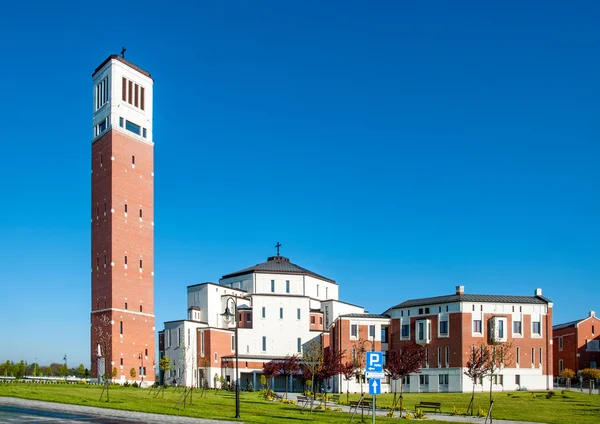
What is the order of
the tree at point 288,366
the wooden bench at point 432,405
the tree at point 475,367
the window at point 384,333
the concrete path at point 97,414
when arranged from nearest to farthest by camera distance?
the concrete path at point 97,414, the wooden bench at point 432,405, the tree at point 475,367, the tree at point 288,366, the window at point 384,333

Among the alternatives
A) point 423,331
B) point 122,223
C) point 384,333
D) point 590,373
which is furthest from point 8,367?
point 590,373

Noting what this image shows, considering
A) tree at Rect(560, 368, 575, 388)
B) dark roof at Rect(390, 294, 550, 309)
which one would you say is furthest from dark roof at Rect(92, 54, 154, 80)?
tree at Rect(560, 368, 575, 388)

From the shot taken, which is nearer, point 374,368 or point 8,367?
point 374,368

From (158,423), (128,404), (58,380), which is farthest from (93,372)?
(158,423)

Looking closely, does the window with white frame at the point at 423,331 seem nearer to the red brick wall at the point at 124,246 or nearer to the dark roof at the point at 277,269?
the dark roof at the point at 277,269

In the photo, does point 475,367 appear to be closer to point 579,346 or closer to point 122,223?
point 122,223

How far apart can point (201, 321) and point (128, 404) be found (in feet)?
156

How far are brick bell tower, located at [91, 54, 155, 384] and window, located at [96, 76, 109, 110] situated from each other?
0.39 ft

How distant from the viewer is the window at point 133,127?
80.3 meters

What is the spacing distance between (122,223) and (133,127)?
12028 mm

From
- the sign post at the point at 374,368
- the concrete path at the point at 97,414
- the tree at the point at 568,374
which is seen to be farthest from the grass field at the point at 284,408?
the tree at the point at 568,374

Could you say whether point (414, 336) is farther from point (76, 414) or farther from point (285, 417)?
point (76, 414)

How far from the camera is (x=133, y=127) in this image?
81312mm

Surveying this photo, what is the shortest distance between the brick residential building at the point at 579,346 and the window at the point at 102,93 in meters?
67.9
